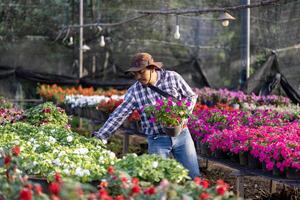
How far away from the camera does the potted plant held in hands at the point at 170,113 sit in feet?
15.4

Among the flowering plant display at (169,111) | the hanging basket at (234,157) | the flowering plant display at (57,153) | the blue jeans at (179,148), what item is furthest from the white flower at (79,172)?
the hanging basket at (234,157)

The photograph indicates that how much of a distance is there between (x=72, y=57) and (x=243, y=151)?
10899mm

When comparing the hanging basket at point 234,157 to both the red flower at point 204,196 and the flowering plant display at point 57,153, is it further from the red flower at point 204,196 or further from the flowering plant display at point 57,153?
the red flower at point 204,196

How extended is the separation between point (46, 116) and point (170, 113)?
6.60ft

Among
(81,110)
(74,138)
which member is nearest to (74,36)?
(81,110)

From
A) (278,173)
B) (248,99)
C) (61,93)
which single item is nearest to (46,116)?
(278,173)

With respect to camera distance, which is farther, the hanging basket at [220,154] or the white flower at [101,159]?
the hanging basket at [220,154]

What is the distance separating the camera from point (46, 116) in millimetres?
6227

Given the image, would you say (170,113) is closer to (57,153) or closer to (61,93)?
(57,153)

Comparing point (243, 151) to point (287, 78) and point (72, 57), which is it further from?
point (72, 57)

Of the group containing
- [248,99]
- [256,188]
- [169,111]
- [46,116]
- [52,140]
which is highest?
[169,111]

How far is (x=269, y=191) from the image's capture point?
22.1 feet

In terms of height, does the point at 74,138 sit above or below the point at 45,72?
above

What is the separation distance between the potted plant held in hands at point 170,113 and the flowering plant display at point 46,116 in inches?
68.5
